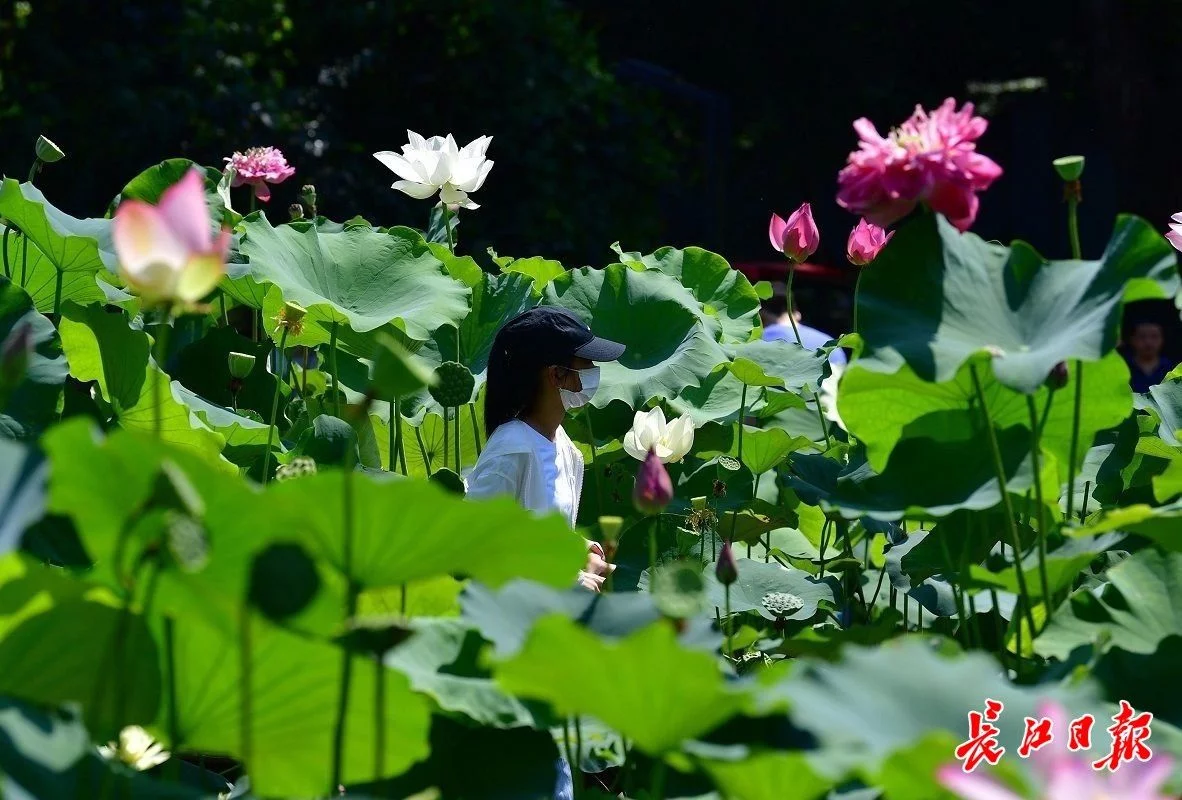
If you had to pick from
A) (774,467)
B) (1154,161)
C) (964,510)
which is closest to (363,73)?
(1154,161)

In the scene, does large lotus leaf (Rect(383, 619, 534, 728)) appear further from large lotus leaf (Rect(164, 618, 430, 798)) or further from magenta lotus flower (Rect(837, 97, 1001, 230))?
magenta lotus flower (Rect(837, 97, 1001, 230))

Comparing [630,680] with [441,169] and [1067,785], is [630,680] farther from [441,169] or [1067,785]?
[441,169]

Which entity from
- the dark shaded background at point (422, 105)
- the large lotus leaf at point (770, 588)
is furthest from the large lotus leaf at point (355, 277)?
the dark shaded background at point (422, 105)

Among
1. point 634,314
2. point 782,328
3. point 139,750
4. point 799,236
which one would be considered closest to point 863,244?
point 799,236

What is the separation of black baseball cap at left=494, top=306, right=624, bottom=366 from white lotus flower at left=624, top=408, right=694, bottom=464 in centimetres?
16

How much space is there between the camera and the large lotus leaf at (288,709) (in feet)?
2.58

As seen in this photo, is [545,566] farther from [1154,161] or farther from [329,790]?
[1154,161]

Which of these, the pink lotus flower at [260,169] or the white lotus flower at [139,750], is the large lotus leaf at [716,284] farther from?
the white lotus flower at [139,750]

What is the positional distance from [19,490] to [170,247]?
128mm

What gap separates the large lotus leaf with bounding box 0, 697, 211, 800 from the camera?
71cm

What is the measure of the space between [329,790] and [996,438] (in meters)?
0.55

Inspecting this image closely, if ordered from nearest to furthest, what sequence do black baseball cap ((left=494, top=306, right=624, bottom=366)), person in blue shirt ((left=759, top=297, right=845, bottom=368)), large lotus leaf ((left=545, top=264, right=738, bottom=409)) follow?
1. black baseball cap ((left=494, top=306, right=624, bottom=366))
2. large lotus leaf ((left=545, top=264, right=738, bottom=409))
3. person in blue shirt ((left=759, top=297, right=845, bottom=368))

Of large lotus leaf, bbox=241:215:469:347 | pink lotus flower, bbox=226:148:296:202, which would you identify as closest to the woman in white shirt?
large lotus leaf, bbox=241:215:469:347

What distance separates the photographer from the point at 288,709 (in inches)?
31.7
